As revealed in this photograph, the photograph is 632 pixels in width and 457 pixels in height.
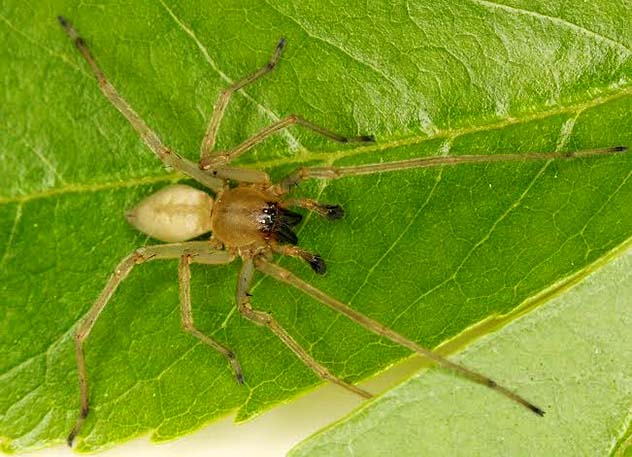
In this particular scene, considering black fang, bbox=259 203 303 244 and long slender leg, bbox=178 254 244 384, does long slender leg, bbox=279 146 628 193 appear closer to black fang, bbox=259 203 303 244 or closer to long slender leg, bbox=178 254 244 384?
black fang, bbox=259 203 303 244

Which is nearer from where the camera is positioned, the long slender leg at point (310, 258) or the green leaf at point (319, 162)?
the green leaf at point (319, 162)

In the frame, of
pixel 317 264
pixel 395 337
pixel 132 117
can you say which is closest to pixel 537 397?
pixel 395 337

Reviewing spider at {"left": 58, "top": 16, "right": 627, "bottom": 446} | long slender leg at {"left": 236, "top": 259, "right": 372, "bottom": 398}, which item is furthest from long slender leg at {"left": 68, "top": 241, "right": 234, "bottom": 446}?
long slender leg at {"left": 236, "top": 259, "right": 372, "bottom": 398}

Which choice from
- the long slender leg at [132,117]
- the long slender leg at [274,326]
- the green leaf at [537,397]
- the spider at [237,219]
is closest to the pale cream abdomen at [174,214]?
the spider at [237,219]

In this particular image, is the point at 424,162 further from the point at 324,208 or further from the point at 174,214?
the point at 174,214

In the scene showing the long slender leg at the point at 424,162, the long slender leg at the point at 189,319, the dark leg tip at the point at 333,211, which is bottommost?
the long slender leg at the point at 189,319

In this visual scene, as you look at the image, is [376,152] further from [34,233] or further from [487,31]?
[34,233]

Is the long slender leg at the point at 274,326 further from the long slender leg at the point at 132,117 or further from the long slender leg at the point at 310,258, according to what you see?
the long slender leg at the point at 132,117
